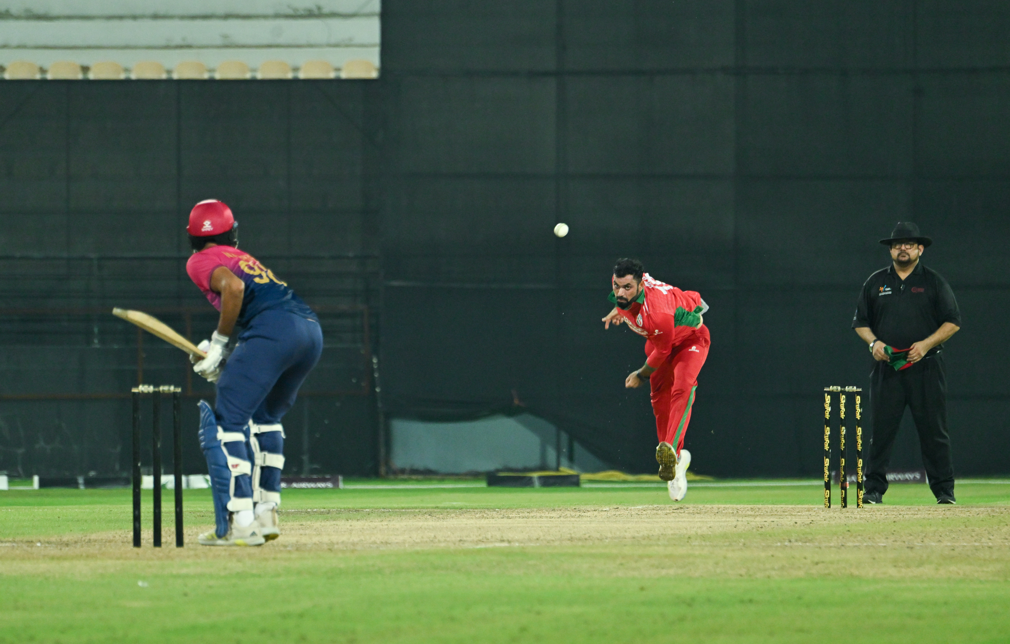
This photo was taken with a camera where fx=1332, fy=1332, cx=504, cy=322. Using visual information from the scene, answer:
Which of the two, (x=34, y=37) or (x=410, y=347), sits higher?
(x=34, y=37)

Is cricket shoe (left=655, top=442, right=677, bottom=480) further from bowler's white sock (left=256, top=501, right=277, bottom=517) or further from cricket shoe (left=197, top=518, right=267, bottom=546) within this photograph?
cricket shoe (left=197, top=518, right=267, bottom=546)

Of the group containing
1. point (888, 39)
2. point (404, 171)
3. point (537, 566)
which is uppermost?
point (888, 39)

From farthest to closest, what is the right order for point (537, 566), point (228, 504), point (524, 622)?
point (228, 504), point (537, 566), point (524, 622)

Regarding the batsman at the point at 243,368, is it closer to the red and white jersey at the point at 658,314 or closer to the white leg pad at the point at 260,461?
the white leg pad at the point at 260,461

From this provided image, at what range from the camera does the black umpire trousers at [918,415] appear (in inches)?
377

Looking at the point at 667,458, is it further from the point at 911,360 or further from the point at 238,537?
the point at 238,537

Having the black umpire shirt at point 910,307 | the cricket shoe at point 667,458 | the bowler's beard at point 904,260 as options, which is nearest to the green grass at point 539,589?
the cricket shoe at point 667,458

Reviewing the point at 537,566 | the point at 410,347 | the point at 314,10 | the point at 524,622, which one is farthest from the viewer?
the point at 314,10

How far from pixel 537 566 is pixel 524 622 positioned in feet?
4.63

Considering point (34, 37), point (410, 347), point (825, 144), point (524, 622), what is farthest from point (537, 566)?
point (34, 37)

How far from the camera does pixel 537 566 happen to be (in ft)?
19.1

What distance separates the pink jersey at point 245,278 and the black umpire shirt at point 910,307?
16.0 feet

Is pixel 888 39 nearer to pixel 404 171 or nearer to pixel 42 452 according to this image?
pixel 404 171

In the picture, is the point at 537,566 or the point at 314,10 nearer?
the point at 537,566
